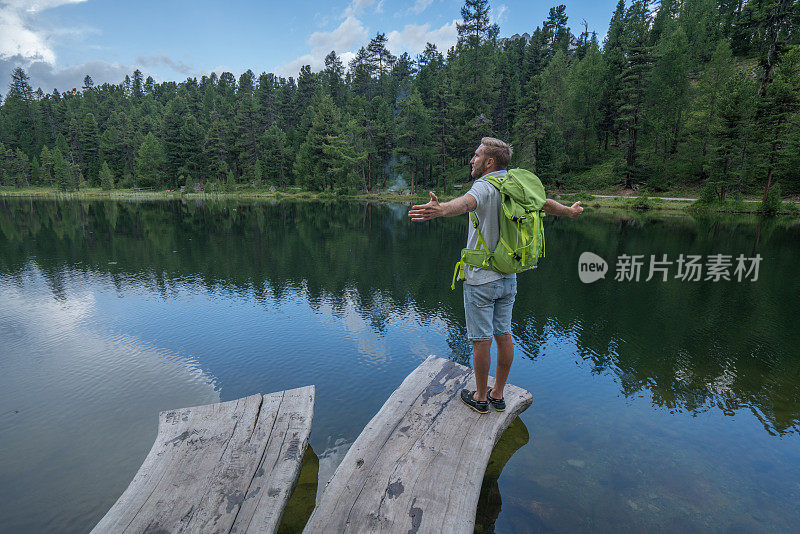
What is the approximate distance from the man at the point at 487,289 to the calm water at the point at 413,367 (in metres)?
1.50

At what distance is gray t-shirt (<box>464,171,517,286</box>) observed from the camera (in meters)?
4.30

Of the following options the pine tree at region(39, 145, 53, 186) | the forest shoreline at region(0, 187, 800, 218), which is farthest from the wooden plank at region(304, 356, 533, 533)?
the pine tree at region(39, 145, 53, 186)

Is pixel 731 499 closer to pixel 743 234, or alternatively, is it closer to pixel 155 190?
pixel 743 234

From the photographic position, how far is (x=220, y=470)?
13.2 ft

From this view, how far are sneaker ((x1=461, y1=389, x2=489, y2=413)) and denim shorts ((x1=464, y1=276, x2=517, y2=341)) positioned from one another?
98 centimetres

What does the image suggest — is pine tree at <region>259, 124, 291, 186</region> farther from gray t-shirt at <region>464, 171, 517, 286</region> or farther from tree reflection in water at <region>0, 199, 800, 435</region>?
gray t-shirt at <region>464, 171, 517, 286</region>

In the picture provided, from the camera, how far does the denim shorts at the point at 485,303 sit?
15.2 ft

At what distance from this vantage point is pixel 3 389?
7676 millimetres

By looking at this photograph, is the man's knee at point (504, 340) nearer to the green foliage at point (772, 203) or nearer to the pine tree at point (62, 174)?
the green foliage at point (772, 203)

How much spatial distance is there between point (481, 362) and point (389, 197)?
60.8 metres

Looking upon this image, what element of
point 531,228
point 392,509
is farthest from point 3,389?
point 531,228

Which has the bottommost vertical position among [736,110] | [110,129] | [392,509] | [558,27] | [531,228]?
[392,509]

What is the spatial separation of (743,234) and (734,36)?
222ft

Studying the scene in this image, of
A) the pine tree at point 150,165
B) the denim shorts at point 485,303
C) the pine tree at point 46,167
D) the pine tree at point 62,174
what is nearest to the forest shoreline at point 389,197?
the pine tree at point 62,174
